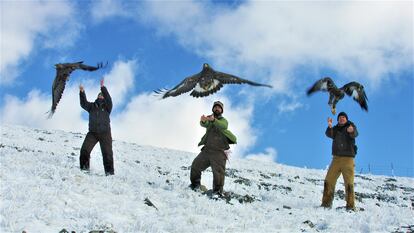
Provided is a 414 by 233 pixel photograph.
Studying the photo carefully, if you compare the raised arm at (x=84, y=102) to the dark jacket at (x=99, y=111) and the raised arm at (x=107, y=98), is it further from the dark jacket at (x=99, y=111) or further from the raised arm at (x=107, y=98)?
the raised arm at (x=107, y=98)

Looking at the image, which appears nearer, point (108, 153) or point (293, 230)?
point (293, 230)

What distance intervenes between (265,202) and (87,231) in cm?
739

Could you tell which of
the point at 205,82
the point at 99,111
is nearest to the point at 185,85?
the point at 205,82

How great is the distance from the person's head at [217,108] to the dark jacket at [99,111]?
121 inches

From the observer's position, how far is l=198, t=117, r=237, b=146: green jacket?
14.4m

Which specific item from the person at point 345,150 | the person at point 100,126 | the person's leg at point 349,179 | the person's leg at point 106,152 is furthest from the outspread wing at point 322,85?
the person's leg at point 106,152

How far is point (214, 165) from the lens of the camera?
14578mm

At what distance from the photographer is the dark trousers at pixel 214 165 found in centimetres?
1459

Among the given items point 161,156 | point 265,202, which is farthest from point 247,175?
point 265,202

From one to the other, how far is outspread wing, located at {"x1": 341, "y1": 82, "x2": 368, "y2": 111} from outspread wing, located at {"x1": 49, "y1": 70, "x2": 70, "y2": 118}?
25.5 ft

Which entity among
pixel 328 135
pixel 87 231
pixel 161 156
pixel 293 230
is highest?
→ pixel 161 156

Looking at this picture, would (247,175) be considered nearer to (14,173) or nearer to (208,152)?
(208,152)

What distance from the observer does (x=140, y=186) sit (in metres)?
14.1

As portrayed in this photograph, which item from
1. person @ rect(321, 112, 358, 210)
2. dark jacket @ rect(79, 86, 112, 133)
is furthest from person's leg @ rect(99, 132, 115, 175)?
person @ rect(321, 112, 358, 210)
